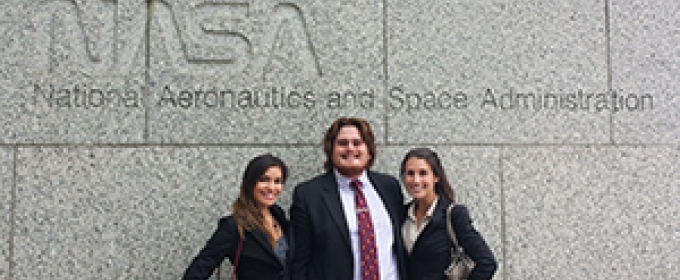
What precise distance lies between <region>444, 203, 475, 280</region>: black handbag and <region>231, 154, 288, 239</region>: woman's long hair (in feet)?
3.56

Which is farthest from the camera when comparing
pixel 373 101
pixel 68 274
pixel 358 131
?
pixel 373 101

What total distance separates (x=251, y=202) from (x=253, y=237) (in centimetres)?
23

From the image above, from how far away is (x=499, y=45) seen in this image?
4449 millimetres

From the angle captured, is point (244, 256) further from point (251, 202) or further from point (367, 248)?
point (367, 248)

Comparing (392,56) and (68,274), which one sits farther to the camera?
(392,56)

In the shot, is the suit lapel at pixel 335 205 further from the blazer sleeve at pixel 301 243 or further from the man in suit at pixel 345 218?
the blazer sleeve at pixel 301 243

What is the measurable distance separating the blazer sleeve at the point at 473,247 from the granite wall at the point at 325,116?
47.2 inches

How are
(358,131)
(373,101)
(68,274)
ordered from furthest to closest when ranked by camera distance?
(373,101), (68,274), (358,131)

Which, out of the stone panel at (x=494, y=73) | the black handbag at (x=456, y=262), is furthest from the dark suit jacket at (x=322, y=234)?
the stone panel at (x=494, y=73)

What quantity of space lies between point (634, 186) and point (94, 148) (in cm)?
428

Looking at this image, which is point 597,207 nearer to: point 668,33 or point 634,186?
point 634,186

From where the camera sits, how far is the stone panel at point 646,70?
446 centimetres

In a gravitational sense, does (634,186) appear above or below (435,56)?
below

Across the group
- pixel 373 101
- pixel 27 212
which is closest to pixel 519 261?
pixel 373 101
